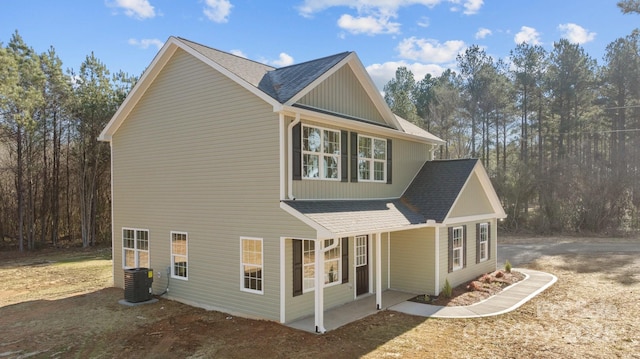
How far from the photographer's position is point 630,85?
29.2 m

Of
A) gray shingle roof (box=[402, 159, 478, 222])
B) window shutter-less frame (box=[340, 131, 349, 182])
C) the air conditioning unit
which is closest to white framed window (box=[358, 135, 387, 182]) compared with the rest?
window shutter-less frame (box=[340, 131, 349, 182])

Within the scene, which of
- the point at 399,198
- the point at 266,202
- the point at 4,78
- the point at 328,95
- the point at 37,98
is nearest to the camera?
the point at 266,202

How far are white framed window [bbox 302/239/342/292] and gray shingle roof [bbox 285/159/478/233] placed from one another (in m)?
1.00

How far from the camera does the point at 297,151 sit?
9.75 meters

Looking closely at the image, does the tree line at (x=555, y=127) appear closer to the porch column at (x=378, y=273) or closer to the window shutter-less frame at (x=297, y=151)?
the porch column at (x=378, y=273)

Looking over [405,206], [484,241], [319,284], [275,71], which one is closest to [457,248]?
[405,206]

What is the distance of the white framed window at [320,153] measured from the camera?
10203mm

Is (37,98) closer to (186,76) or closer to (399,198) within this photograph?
(186,76)

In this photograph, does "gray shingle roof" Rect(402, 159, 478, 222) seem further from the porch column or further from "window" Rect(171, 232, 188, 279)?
"window" Rect(171, 232, 188, 279)

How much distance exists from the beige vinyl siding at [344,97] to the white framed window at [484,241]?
552cm

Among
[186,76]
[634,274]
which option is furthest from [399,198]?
[634,274]

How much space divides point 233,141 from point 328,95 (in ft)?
9.69

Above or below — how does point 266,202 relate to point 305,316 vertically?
above

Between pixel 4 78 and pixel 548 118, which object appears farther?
pixel 548 118
